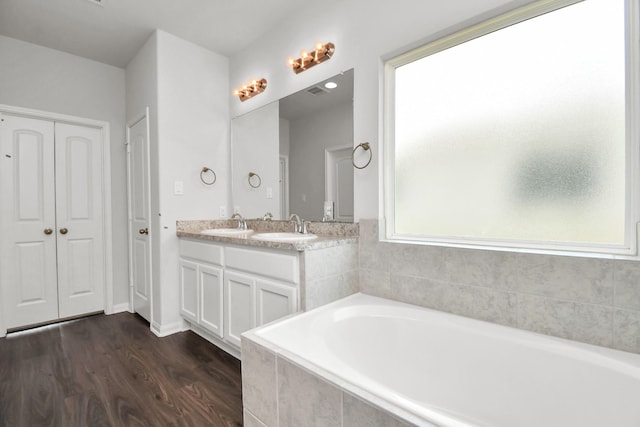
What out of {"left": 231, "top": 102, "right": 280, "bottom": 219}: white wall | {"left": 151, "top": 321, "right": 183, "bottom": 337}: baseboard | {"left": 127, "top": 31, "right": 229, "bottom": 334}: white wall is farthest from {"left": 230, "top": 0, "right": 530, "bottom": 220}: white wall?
{"left": 151, "top": 321, "right": 183, "bottom": 337}: baseboard

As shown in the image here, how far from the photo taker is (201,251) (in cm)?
233

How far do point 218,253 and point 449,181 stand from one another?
1570mm

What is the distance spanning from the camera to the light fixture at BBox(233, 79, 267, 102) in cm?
262

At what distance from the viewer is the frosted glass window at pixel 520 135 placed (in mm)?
1207

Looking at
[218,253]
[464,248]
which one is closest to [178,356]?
[218,253]

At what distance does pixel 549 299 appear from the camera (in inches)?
49.2

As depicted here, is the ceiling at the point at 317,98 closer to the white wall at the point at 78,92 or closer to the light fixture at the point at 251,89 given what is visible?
the light fixture at the point at 251,89

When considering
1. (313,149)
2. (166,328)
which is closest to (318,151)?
(313,149)

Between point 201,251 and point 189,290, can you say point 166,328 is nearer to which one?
point 189,290

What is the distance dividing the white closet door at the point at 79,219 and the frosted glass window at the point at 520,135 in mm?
2948

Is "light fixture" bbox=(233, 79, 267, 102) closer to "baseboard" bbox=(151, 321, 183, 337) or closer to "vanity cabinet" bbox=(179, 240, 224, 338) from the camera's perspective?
"vanity cabinet" bbox=(179, 240, 224, 338)

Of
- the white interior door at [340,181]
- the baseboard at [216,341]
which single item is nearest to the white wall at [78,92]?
the baseboard at [216,341]

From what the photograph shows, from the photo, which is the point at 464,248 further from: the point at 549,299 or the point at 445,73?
the point at 445,73

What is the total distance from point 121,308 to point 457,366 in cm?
327
